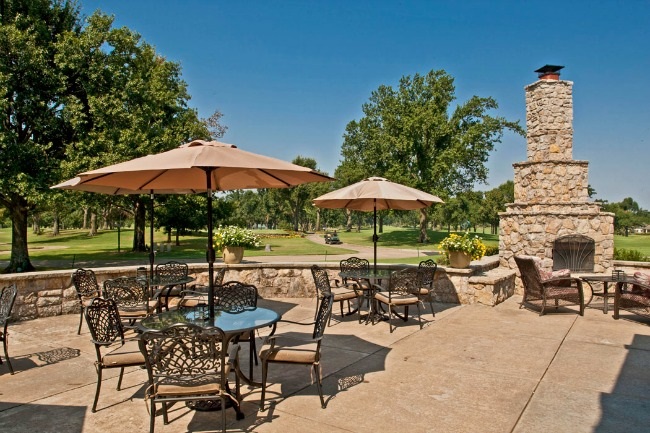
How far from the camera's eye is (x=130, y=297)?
6.84m

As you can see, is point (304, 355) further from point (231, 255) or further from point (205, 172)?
point (231, 255)

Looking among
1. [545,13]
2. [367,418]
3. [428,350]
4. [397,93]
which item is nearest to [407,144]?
[397,93]

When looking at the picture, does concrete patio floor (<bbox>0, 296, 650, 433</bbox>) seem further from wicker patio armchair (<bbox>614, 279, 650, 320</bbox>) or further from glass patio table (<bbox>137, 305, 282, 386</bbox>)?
wicker patio armchair (<bbox>614, 279, 650, 320</bbox>)

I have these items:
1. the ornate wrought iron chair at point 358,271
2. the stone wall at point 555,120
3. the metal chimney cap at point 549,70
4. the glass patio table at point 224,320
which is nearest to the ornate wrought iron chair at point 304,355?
the glass patio table at point 224,320

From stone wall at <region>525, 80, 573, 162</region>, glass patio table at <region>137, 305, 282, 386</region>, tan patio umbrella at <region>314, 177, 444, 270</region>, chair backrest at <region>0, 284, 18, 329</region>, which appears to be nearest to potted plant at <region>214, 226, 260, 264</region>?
tan patio umbrella at <region>314, 177, 444, 270</region>

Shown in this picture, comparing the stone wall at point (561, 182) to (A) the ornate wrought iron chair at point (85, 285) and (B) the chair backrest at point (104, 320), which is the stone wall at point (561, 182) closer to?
(A) the ornate wrought iron chair at point (85, 285)

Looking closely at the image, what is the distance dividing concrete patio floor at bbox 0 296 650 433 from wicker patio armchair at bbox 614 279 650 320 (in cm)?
91

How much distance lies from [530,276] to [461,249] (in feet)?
4.74

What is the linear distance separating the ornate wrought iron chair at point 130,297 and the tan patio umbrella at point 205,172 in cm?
157

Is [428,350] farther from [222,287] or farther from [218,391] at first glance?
[218,391]

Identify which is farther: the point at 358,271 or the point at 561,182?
the point at 561,182

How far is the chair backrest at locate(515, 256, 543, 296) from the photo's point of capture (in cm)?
837

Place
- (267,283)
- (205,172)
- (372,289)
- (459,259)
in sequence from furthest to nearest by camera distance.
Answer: (267,283) < (459,259) < (372,289) < (205,172)

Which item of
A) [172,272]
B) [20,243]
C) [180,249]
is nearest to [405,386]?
[172,272]
